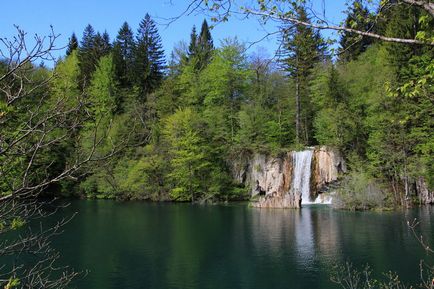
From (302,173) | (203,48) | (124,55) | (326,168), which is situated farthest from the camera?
(124,55)

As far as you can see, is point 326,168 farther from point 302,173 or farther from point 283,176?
point 283,176

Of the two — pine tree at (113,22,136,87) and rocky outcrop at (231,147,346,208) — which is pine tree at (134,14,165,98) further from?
rocky outcrop at (231,147,346,208)

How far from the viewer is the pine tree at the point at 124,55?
179ft

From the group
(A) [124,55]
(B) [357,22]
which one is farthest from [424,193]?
(A) [124,55]

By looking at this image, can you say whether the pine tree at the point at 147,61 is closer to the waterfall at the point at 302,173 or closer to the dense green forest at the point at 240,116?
the dense green forest at the point at 240,116

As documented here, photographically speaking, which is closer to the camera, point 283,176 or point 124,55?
point 283,176

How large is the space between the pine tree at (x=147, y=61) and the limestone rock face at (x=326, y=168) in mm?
24016

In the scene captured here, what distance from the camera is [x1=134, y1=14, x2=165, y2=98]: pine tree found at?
53.9m

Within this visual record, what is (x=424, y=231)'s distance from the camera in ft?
66.2

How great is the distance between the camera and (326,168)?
3706 cm

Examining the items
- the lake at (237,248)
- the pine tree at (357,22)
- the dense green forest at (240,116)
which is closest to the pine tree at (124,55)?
the dense green forest at (240,116)

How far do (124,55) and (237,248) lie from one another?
44737mm

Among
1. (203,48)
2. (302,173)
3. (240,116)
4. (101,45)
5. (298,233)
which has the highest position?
(101,45)

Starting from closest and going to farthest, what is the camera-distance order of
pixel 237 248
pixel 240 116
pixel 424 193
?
pixel 237 248 < pixel 424 193 < pixel 240 116
